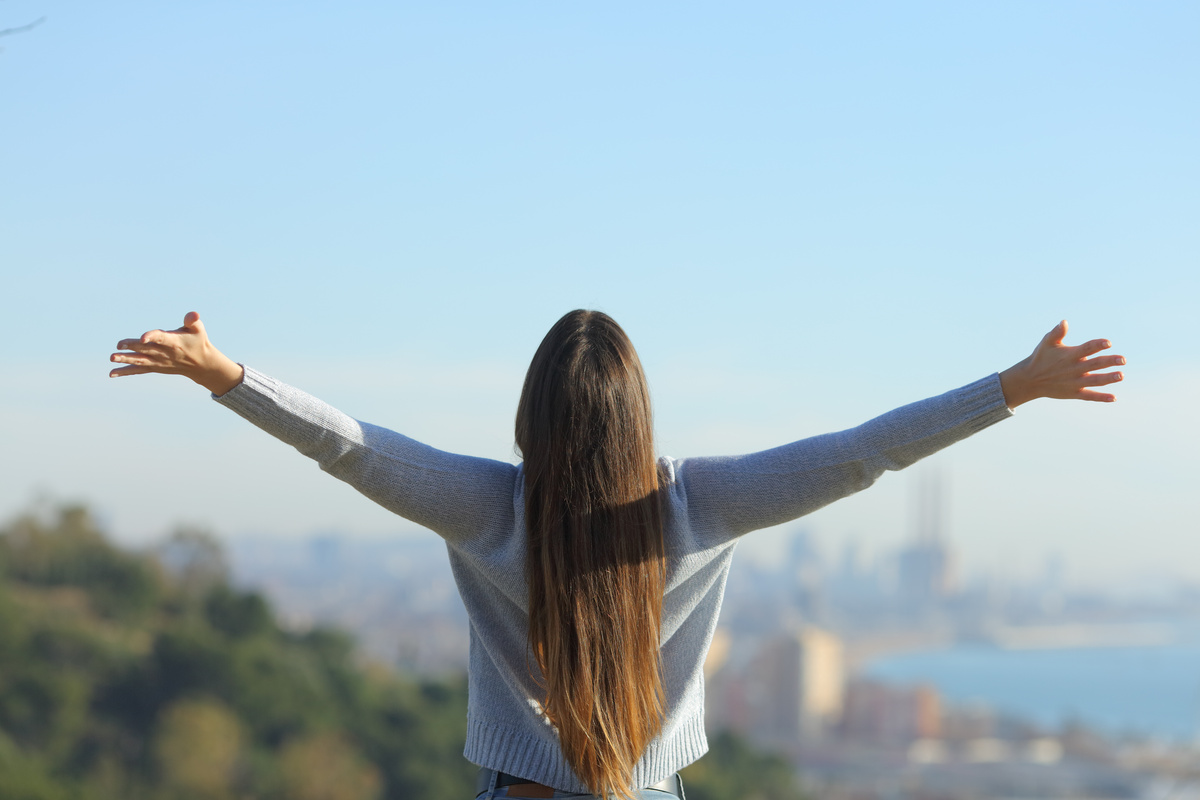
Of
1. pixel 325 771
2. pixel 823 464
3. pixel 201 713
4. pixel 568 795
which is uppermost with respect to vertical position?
pixel 823 464

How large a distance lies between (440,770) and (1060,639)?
73.0 m

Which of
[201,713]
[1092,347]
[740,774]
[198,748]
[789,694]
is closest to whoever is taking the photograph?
[1092,347]

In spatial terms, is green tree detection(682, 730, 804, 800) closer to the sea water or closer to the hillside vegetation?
the hillside vegetation

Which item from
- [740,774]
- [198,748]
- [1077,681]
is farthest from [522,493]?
[1077,681]

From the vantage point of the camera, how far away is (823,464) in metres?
1.40

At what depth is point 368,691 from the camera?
101 ft

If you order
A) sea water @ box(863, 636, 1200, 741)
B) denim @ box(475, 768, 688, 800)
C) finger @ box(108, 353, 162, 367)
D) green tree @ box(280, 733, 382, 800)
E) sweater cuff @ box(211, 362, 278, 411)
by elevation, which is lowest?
green tree @ box(280, 733, 382, 800)

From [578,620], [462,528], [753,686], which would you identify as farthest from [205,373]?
[753,686]

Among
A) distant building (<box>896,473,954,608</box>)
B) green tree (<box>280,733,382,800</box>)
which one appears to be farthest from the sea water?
green tree (<box>280,733,382,800</box>)

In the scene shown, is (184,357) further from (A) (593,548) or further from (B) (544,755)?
(B) (544,755)

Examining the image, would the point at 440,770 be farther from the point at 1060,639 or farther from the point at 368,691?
the point at 1060,639

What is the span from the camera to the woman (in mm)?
1376

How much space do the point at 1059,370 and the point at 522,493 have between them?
69 centimetres

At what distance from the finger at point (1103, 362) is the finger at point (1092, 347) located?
0.04ft
